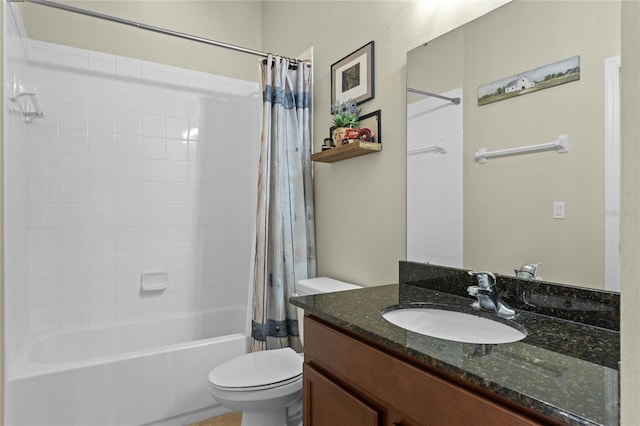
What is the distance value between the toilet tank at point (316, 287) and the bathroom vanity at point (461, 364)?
0.59 meters

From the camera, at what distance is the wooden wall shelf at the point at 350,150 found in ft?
6.07

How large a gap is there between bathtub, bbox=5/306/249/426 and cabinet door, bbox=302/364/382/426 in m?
1.08

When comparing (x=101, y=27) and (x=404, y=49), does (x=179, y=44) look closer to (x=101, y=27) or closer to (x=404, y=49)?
(x=101, y=27)

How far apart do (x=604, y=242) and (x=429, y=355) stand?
0.63m

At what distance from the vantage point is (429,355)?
2.75 feet

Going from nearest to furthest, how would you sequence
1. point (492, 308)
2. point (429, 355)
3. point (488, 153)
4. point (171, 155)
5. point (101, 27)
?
point (429, 355) < point (492, 308) < point (488, 153) < point (101, 27) < point (171, 155)

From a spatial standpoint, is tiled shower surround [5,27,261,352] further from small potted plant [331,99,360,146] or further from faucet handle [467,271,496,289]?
faucet handle [467,271,496,289]

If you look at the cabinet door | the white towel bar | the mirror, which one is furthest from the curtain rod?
the cabinet door

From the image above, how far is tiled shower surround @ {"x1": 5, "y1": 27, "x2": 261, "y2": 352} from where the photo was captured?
93.0 inches

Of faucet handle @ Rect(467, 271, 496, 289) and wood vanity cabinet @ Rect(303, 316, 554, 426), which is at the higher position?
faucet handle @ Rect(467, 271, 496, 289)

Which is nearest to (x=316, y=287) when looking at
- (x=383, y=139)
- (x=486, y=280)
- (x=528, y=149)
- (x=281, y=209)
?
(x=281, y=209)

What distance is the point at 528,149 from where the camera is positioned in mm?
1242

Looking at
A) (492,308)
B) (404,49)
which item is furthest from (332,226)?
(492,308)

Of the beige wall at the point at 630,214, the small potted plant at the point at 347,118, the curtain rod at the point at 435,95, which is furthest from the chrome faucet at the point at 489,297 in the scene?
the small potted plant at the point at 347,118
